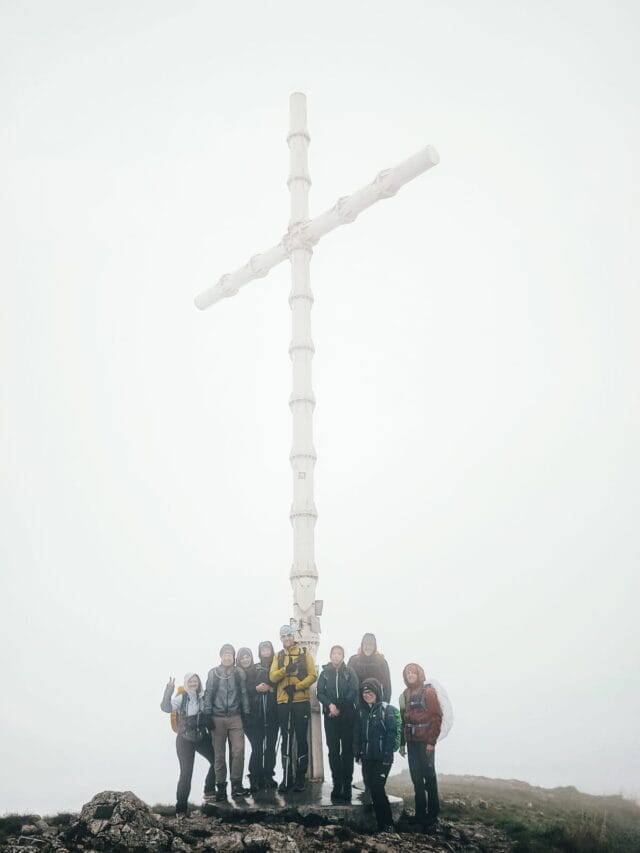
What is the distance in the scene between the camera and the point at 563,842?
976cm

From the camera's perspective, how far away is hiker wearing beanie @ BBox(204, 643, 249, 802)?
1088 cm

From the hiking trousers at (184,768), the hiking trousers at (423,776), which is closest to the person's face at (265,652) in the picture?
the hiking trousers at (184,768)

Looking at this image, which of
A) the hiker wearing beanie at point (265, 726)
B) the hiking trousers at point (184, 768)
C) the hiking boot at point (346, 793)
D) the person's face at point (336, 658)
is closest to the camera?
the hiking boot at point (346, 793)

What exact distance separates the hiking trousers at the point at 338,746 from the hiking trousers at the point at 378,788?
33.5 inches

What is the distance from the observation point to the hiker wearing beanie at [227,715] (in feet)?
35.7

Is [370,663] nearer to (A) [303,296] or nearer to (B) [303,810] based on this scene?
(B) [303,810]

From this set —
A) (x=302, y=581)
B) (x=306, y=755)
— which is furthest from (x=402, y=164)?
(x=306, y=755)

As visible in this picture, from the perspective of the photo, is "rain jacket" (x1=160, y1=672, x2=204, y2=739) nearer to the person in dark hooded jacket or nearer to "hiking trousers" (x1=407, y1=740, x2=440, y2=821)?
the person in dark hooded jacket

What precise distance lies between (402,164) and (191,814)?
1243cm

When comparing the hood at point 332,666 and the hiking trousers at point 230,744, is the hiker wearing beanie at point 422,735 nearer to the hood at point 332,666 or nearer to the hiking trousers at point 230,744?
the hood at point 332,666

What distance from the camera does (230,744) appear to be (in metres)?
11.1

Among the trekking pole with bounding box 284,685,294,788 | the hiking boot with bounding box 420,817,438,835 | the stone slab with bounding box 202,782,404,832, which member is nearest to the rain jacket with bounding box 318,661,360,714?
the trekking pole with bounding box 284,685,294,788

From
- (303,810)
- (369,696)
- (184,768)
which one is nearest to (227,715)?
(184,768)

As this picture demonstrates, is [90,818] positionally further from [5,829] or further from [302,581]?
[302,581]
